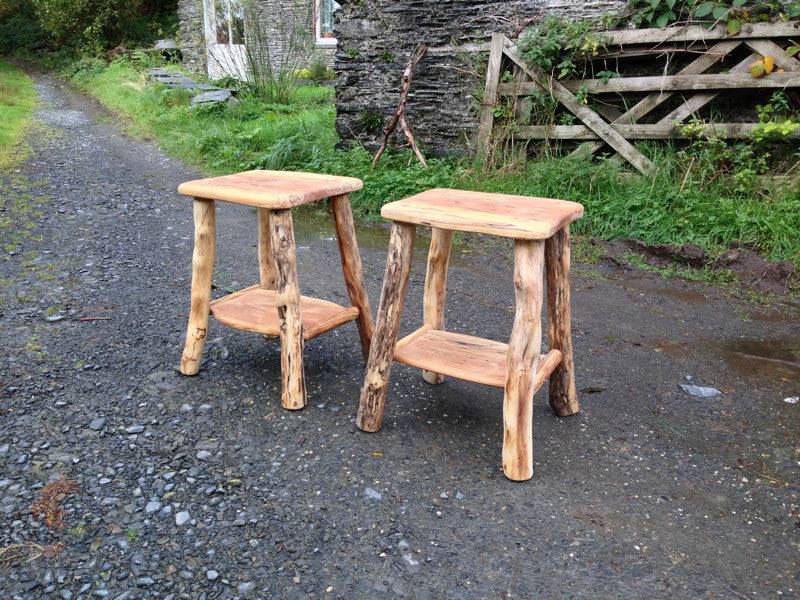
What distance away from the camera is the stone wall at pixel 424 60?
6934 mm

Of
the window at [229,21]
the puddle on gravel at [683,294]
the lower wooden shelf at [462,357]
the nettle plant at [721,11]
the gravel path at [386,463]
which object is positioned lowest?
the gravel path at [386,463]

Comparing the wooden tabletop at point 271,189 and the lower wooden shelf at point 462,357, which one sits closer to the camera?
the lower wooden shelf at point 462,357

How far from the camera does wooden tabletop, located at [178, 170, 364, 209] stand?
2.88 meters

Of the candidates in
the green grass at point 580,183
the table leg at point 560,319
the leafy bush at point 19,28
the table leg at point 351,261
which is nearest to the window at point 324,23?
the green grass at point 580,183

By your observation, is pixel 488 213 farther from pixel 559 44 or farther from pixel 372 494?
pixel 559 44

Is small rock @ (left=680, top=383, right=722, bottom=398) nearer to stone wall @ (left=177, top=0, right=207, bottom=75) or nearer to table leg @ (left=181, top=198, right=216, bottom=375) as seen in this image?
table leg @ (left=181, top=198, right=216, bottom=375)

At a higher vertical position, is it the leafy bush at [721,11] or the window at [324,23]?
the window at [324,23]

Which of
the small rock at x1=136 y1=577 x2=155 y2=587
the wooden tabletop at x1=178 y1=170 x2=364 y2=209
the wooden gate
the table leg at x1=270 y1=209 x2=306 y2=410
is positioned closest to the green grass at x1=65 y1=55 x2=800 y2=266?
the wooden gate

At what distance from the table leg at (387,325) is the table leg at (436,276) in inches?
14.7

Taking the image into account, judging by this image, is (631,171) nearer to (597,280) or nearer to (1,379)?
(597,280)

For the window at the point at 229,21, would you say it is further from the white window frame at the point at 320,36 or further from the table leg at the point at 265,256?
the table leg at the point at 265,256

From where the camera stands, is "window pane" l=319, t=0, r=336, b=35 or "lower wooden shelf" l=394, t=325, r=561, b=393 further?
"window pane" l=319, t=0, r=336, b=35

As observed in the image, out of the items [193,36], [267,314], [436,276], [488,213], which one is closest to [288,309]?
[267,314]

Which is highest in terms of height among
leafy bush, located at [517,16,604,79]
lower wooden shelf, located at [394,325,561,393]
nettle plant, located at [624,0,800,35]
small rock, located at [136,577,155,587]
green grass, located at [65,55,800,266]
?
nettle plant, located at [624,0,800,35]
